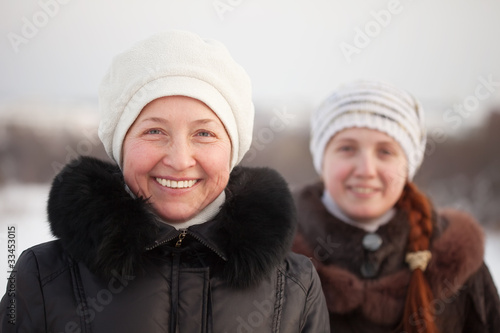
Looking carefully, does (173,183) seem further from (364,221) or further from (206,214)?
(364,221)

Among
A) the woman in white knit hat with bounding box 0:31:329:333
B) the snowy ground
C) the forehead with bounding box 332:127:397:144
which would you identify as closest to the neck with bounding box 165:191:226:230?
the woman in white knit hat with bounding box 0:31:329:333

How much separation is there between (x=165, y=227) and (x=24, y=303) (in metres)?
0.40

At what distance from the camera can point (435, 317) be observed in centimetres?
187

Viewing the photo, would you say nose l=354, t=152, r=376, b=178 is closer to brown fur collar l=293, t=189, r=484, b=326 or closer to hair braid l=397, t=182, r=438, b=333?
hair braid l=397, t=182, r=438, b=333

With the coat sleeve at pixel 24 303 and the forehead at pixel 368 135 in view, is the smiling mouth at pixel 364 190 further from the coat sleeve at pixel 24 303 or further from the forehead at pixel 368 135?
the coat sleeve at pixel 24 303

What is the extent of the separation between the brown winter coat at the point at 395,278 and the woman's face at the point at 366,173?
0.09 meters

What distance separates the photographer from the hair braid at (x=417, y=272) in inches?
71.6

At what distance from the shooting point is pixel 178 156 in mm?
1240

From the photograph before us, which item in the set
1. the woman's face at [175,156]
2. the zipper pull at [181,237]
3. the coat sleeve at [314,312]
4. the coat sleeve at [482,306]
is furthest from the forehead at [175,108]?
the coat sleeve at [482,306]

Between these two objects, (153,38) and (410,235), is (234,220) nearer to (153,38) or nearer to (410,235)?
(153,38)

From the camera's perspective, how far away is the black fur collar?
1.20 m

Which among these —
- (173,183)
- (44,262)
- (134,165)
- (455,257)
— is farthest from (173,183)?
(455,257)

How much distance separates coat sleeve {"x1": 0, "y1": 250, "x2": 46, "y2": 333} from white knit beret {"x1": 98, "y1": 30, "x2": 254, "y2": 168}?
1.27ft

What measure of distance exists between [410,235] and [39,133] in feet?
9.64
